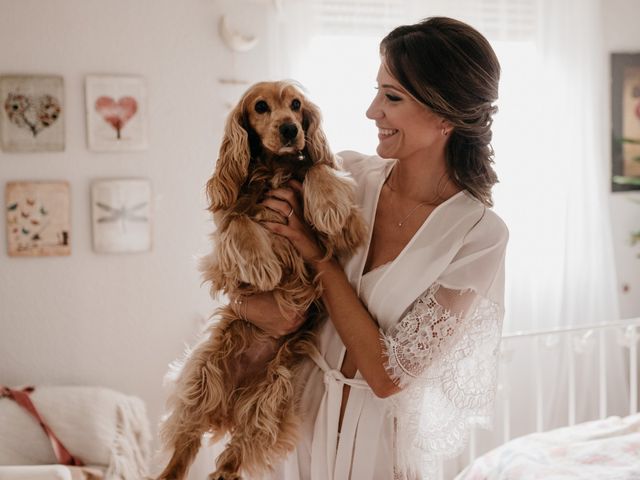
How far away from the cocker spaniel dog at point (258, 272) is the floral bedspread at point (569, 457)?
37.2 inches

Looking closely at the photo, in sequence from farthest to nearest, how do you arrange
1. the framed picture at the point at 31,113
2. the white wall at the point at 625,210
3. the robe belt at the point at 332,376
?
1. the white wall at the point at 625,210
2. the framed picture at the point at 31,113
3. the robe belt at the point at 332,376

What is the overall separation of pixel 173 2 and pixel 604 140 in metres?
2.12

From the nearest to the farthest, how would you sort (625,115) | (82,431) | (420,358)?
(420,358)
(82,431)
(625,115)

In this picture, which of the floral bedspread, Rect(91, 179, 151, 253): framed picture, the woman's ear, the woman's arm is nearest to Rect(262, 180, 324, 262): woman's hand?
the woman's arm

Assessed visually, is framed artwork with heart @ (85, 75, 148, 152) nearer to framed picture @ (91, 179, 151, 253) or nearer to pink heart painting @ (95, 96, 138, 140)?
pink heart painting @ (95, 96, 138, 140)

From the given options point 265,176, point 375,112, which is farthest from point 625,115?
point 265,176

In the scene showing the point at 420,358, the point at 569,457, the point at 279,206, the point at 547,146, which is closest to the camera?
the point at 420,358

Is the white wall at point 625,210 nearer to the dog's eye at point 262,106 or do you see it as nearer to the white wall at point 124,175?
the white wall at point 124,175

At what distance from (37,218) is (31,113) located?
1.40 feet

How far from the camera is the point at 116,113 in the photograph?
9.46ft

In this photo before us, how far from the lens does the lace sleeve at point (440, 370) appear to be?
1.35 m

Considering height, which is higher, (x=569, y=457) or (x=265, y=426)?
(x=265, y=426)

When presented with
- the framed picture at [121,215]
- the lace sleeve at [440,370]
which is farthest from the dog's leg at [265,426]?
→ the framed picture at [121,215]

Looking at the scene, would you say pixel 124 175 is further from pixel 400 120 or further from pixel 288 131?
pixel 400 120
